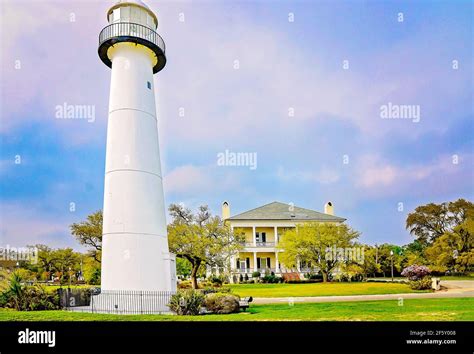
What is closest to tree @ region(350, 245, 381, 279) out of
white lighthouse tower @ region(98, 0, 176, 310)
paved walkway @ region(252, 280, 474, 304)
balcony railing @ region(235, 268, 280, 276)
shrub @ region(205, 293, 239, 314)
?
paved walkway @ region(252, 280, 474, 304)

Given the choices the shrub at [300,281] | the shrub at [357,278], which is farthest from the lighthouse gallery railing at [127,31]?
the shrub at [357,278]

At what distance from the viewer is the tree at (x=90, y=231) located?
27.5 m

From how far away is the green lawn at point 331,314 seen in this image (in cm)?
1216

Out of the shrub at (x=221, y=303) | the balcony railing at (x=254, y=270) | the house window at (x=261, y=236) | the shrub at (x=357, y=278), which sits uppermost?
the house window at (x=261, y=236)

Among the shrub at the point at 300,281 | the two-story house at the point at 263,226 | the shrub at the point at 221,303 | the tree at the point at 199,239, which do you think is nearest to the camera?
the shrub at the point at 221,303

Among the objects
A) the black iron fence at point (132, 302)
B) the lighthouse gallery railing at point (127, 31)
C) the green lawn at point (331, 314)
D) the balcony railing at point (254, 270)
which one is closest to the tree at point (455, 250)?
the balcony railing at point (254, 270)

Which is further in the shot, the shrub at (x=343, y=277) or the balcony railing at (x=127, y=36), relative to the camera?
the shrub at (x=343, y=277)

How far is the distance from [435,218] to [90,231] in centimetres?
3114

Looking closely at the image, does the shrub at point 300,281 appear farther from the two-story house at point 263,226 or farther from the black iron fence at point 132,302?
the black iron fence at point 132,302

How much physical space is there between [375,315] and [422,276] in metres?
12.5

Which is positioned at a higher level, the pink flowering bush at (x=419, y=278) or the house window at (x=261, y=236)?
the house window at (x=261, y=236)

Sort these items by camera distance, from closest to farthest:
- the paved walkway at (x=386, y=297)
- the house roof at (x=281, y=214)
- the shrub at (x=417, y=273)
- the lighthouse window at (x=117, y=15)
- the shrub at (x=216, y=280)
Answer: the lighthouse window at (x=117, y=15), the paved walkway at (x=386, y=297), the shrub at (x=417, y=273), the shrub at (x=216, y=280), the house roof at (x=281, y=214)

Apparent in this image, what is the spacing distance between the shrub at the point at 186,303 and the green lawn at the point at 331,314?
516mm
